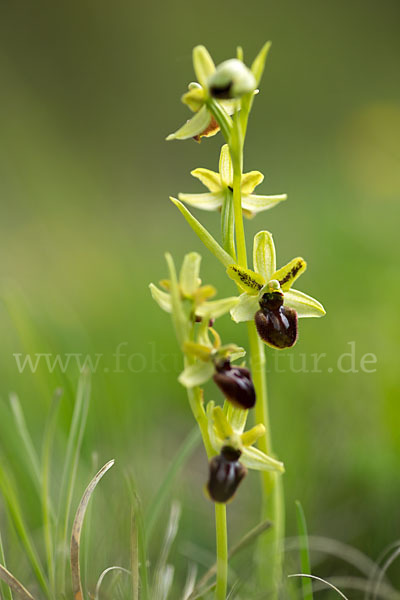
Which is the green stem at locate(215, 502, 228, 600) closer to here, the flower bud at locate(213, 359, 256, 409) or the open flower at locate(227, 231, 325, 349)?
the flower bud at locate(213, 359, 256, 409)

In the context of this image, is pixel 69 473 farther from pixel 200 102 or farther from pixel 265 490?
pixel 200 102

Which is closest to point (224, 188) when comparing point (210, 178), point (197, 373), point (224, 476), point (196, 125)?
point (210, 178)

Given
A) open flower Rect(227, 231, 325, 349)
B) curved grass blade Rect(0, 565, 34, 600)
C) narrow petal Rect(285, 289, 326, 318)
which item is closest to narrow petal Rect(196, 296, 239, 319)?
open flower Rect(227, 231, 325, 349)

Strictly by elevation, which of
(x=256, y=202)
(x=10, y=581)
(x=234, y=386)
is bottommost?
(x=10, y=581)

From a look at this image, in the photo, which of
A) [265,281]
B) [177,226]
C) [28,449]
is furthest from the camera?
[177,226]

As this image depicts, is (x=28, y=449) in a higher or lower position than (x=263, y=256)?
lower

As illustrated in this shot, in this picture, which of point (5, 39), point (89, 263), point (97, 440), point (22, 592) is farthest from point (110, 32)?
point (22, 592)

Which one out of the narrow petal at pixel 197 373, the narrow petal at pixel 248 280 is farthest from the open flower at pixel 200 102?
the narrow petal at pixel 197 373

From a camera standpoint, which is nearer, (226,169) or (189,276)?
(189,276)
